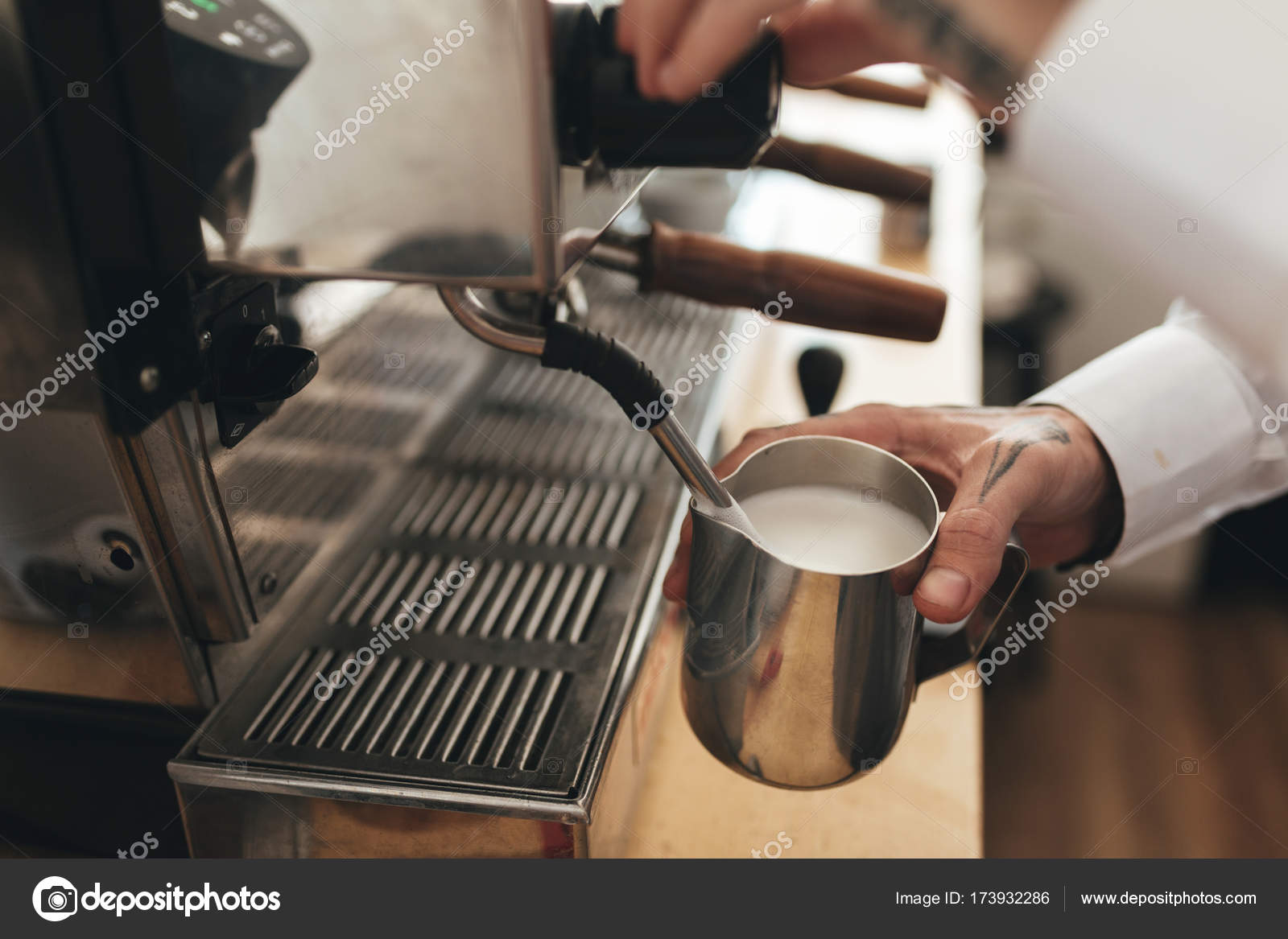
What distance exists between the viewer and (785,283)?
0.55 meters

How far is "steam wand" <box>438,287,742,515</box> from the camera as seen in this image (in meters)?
0.42

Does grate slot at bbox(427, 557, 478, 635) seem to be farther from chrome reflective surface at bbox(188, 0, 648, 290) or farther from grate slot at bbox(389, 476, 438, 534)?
chrome reflective surface at bbox(188, 0, 648, 290)

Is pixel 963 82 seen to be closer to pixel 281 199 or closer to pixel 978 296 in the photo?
pixel 281 199

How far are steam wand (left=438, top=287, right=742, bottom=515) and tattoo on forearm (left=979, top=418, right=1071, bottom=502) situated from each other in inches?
6.0

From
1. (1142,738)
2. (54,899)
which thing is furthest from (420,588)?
(1142,738)

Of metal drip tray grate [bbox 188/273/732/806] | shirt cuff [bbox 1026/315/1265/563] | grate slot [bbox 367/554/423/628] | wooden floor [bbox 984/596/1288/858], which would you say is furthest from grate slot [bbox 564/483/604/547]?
wooden floor [bbox 984/596/1288/858]

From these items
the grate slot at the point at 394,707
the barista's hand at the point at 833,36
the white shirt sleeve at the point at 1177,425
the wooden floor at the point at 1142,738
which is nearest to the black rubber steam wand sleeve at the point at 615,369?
the barista's hand at the point at 833,36

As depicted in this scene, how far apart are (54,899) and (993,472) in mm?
506

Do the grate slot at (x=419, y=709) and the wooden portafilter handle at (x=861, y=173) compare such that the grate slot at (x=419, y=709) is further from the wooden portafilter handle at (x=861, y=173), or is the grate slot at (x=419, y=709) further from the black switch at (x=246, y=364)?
the wooden portafilter handle at (x=861, y=173)

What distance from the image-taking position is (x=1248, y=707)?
1473 mm

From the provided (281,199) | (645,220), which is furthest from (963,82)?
(645,220)

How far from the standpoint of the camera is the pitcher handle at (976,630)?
46cm

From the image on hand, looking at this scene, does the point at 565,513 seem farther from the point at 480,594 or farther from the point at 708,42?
the point at 708,42

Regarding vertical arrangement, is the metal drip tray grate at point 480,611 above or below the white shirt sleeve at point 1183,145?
below
